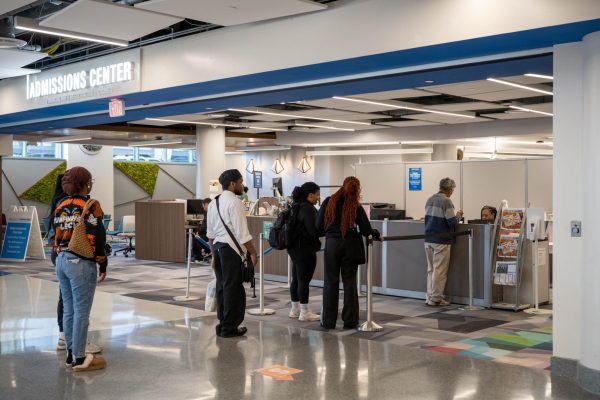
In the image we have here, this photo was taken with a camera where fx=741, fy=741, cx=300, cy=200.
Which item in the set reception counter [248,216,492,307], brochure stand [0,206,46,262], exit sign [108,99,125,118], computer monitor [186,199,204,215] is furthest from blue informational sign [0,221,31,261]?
reception counter [248,216,492,307]

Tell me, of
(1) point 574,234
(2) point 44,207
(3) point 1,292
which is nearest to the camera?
(1) point 574,234

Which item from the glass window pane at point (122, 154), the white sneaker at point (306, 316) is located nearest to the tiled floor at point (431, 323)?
the white sneaker at point (306, 316)

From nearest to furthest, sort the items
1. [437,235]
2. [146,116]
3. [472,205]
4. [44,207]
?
1. [437,235]
2. [146,116]
3. [472,205]
4. [44,207]

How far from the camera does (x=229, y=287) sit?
680 cm

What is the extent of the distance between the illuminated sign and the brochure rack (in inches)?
193

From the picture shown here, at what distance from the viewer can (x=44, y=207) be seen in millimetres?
24031

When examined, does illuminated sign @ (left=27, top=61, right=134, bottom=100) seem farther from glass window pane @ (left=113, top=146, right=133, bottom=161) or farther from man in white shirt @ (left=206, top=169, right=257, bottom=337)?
glass window pane @ (left=113, top=146, right=133, bottom=161)

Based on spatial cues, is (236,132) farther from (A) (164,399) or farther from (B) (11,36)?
(A) (164,399)

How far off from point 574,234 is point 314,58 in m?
2.91

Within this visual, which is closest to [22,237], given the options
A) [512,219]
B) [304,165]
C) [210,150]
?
[210,150]

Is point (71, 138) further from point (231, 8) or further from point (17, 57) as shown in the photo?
point (231, 8)

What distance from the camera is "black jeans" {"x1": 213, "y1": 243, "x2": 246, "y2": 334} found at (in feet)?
22.1

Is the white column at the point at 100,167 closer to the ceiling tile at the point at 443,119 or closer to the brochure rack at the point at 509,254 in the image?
the ceiling tile at the point at 443,119

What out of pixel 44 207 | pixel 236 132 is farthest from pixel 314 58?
pixel 44 207
